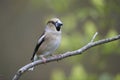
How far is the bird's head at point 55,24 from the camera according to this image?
4096 mm

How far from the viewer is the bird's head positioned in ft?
13.4

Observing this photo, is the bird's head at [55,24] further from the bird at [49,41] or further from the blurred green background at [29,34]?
the blurred green background at [29,34]

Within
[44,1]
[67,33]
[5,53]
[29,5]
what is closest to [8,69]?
[5,53]

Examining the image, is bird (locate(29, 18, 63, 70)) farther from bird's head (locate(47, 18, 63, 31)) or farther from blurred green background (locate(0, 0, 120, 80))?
blurred green background (locate(0, 0, 120, 80))

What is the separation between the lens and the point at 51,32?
14.0 ft

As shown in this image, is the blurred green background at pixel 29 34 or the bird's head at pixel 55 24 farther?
the blurred green background at pixel 29 34

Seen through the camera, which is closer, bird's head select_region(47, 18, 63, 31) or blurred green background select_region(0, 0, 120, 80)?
bird's head select_region(47, 18, 63, 31)

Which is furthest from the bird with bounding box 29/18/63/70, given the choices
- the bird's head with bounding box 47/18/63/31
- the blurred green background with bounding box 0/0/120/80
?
the blurred green background with bounding box 0/0/120/80

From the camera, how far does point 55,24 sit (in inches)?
163

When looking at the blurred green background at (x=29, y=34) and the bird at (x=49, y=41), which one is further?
the blurred green background at (x=29, y=34)

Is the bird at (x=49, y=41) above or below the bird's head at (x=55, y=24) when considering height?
below

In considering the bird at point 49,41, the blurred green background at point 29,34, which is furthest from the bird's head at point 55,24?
the blurred green background at point 29,34

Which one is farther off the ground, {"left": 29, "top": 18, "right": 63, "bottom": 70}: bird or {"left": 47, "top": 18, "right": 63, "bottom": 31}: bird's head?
{"left": 47, "top": 18, "right": 63, "bottom": 31}: bird's head

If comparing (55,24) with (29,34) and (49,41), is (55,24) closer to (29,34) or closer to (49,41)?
(49,41)
